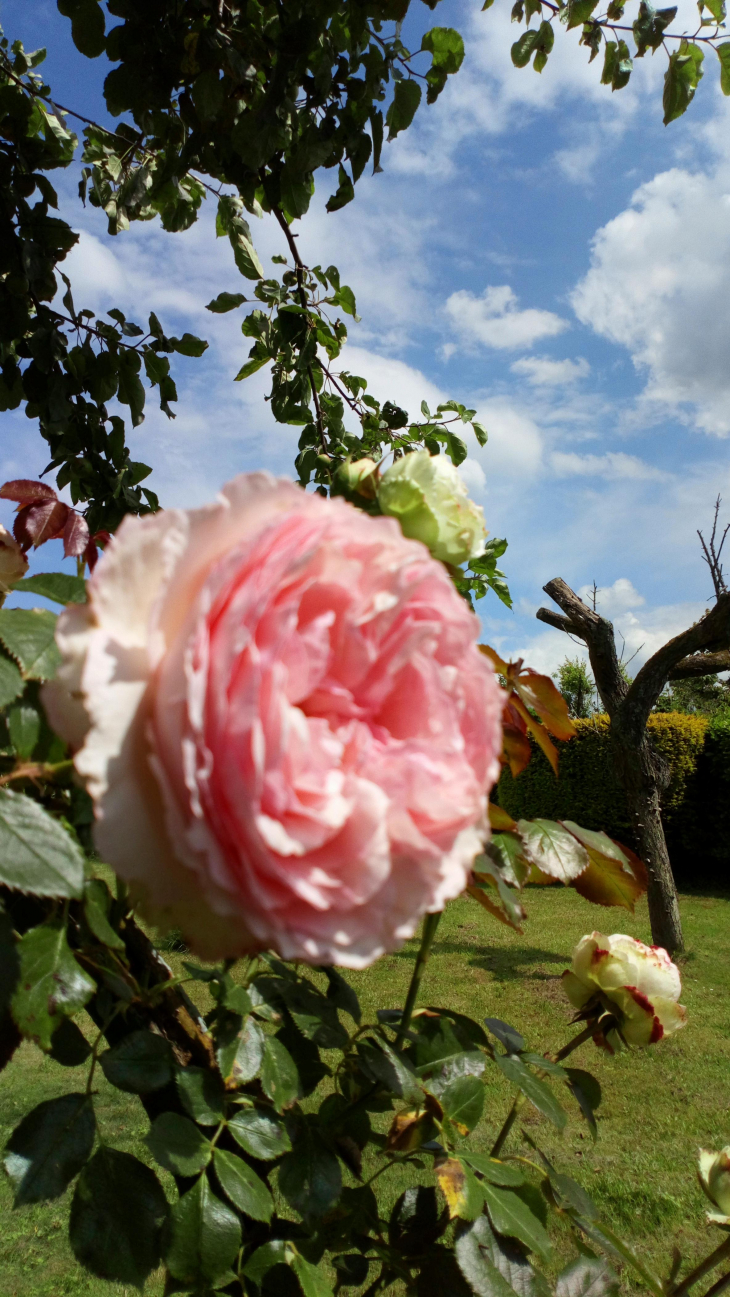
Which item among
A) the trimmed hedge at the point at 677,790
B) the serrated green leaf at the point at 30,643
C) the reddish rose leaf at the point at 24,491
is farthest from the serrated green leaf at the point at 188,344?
the trimmed hedge at the point at 677,790

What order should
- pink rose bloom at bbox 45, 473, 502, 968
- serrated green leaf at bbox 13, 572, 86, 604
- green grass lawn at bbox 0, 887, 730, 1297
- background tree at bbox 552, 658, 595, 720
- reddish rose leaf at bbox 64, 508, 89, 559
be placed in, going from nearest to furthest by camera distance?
pink rose bloom at bbox 45, 473, 502, 968, serrated green leaf at bbox 13, 572, 86, 604, reddish rose leaf at bbox 64, 508, 89, 559, green grass lawn at bbox 0, 887, 730, 1297, background tree at bbox 552, 658, 595, 720

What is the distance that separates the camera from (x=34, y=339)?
6.73 feet

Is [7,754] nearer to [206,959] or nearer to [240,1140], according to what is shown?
[206,959]

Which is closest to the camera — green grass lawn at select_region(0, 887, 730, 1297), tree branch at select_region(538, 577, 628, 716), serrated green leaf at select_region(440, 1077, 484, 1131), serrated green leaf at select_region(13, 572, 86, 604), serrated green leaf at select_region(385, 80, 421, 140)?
serrated green leaf at select_region(13, 572, 86, 604)

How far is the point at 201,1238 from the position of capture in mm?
670

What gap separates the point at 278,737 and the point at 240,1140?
577 millimetres

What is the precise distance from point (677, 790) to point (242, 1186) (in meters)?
10.3

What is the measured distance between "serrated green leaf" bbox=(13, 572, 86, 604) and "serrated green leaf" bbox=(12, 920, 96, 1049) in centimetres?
24

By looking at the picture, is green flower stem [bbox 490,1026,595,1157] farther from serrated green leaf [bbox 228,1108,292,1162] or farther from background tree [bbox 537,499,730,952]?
background tree [bbox 537,499,730,952]

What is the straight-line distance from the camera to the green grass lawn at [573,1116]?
314cm

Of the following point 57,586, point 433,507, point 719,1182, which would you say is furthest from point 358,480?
point 719,1182

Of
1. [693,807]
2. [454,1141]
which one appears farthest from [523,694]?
[693,807]

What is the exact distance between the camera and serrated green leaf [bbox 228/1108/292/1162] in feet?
2.40

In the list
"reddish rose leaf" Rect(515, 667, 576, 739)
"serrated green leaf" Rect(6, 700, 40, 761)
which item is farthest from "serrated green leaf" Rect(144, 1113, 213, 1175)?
"reddish rose leaf" Rect(515, 667, 576, 739)
